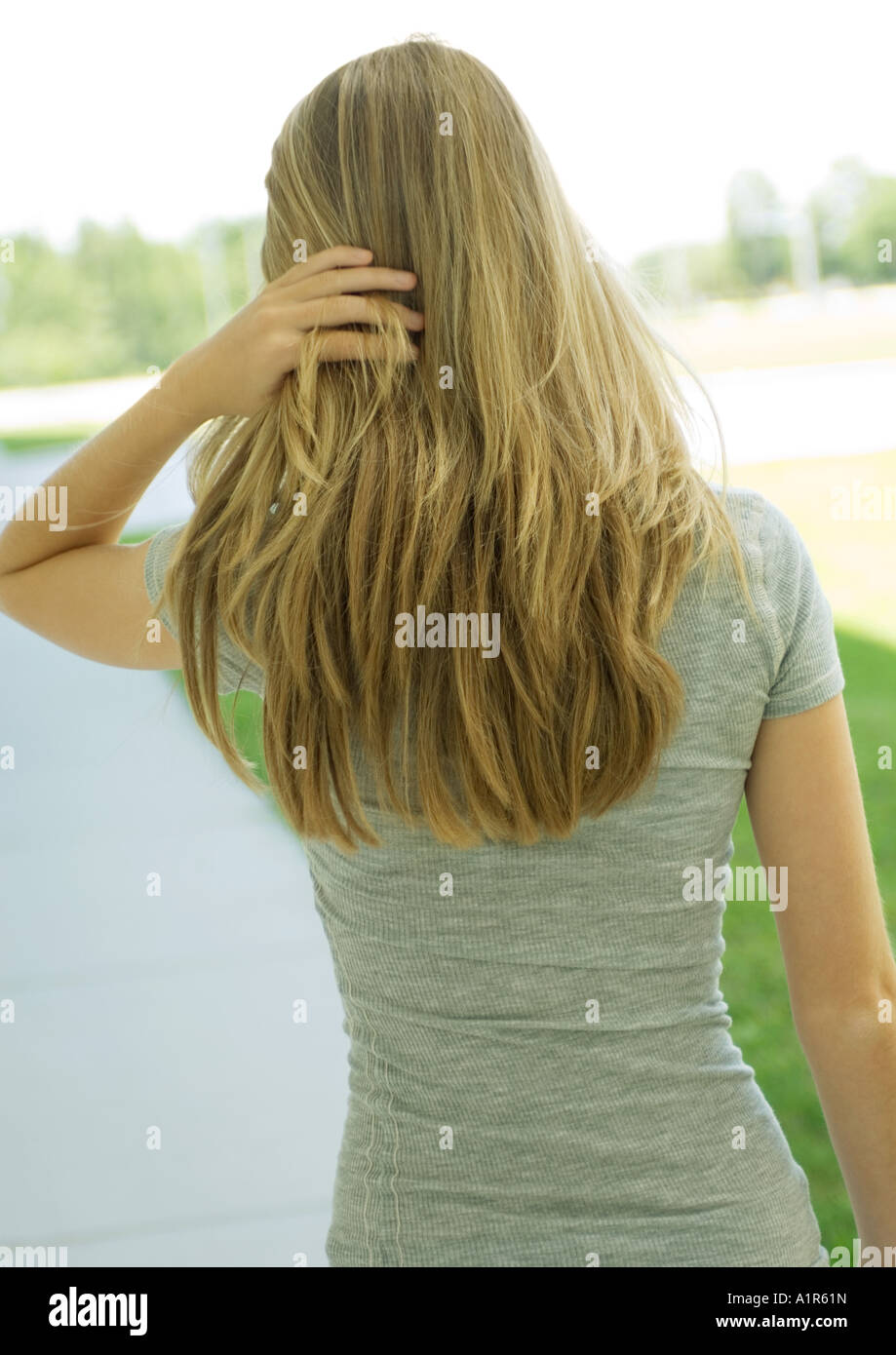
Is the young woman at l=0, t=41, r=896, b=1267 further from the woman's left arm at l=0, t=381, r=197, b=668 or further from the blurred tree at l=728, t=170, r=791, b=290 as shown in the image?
the blurred tree at l=728, t=170, r=791, b=290

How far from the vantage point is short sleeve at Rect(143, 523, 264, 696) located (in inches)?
30.4

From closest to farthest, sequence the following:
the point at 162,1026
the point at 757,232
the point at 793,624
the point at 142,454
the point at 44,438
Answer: the point at 793,624, the point at 142,454, the point at 162,1026, the point at 44,438, the point at 757,232

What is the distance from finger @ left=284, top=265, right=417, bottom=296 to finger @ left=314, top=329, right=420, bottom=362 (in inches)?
1.0

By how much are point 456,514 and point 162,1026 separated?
1.64 meters

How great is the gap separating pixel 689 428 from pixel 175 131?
217 inches

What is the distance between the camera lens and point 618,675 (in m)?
0.69

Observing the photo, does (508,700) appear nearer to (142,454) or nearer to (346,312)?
(346,312)

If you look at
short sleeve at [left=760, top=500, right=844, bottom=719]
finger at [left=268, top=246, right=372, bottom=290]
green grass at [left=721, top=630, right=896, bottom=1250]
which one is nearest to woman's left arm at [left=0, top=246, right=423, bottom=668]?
finger at [left=268, top=246, right=372, bottom=290]

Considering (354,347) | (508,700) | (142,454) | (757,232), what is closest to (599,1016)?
(508,700)

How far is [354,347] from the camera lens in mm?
728

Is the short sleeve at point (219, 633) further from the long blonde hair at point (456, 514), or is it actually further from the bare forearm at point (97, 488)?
the bare forearm at point (97, 488)

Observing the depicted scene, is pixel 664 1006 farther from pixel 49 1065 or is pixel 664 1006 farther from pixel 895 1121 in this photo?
Answer: pixel 49 1065

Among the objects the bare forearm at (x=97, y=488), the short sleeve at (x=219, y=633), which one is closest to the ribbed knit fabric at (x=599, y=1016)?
the short sleeve at (x=219, y=633)

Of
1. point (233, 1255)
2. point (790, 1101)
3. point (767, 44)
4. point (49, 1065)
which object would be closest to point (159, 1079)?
point (49, 1065)
